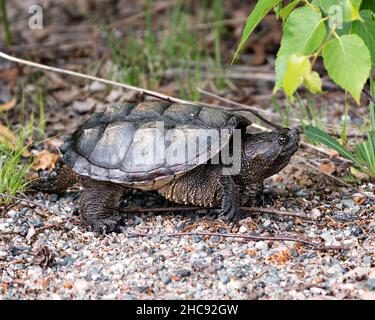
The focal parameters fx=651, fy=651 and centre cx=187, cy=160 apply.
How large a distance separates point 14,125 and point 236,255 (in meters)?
2.62

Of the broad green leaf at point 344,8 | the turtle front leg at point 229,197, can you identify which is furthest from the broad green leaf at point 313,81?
the turtle front leg at point 229,197

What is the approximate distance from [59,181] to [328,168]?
5.62 feet

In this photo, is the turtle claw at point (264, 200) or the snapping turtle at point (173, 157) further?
the turtle claw at point (264, 200)

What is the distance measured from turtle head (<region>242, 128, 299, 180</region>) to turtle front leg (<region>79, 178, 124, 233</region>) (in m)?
0.76

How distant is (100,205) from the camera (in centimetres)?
367

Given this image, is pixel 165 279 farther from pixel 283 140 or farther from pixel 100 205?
pixel 283 140

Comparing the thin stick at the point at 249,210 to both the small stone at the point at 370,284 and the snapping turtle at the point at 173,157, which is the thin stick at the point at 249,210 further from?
the small stone at the point at 370,284

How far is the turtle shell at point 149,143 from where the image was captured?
3.56 meters

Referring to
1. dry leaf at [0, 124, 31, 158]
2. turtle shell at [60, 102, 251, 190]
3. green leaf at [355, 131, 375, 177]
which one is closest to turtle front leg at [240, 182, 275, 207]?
turtle shell at [60, 102, 251, 190]

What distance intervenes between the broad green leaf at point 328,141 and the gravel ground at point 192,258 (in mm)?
243

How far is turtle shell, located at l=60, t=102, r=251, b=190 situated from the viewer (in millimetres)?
3564

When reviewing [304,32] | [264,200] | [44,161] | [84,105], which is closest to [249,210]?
[264,200]
